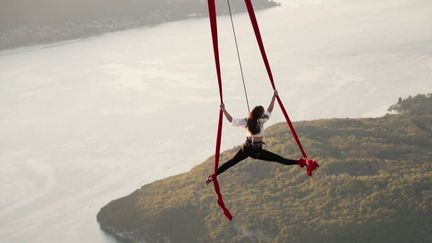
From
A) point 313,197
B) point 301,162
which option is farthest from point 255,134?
point 313,197

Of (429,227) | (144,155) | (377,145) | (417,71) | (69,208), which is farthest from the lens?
(417,71)

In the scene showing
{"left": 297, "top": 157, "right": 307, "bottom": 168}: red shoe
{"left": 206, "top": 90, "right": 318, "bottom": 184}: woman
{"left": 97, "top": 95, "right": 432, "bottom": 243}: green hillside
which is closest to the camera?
{"left": 206, "top": 90, "right": 318, "bottom": 184}: woman

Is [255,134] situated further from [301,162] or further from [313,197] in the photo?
[313,197]

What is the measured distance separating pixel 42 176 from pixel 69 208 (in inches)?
883

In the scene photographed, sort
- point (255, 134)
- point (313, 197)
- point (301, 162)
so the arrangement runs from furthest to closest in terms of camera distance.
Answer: point (313, 197), point (301, 162), point (255, 134)

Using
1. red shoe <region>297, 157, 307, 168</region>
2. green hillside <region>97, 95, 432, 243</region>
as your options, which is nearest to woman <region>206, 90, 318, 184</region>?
red shoe <region>297, 157, 307, 168</region>

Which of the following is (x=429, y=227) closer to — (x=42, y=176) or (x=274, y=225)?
(x=274, y=225)

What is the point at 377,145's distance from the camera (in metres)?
116

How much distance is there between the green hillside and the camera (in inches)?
3334

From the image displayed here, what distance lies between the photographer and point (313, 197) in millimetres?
96438

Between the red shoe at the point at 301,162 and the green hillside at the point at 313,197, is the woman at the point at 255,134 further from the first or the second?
the green hillside at the point at 313,197

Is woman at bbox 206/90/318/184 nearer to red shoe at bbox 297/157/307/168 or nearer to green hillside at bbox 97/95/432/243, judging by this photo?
red shoe at bbox 297/157/307/168

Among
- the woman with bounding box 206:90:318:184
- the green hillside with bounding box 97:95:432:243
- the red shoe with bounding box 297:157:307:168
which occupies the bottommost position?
the green hillside with bounding box 97:95:432:243

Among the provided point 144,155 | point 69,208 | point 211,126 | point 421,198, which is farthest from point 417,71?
point 69,208
